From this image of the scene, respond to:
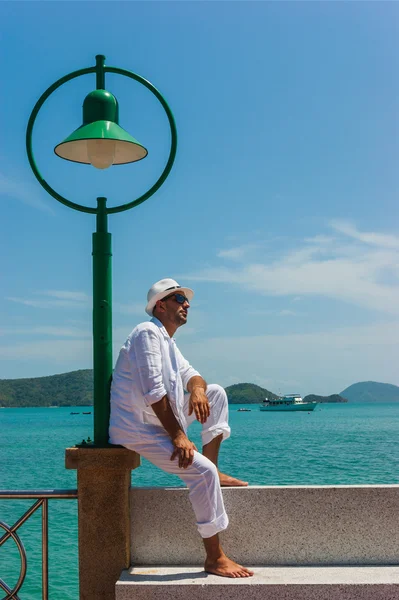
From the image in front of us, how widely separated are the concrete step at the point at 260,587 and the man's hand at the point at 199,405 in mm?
961

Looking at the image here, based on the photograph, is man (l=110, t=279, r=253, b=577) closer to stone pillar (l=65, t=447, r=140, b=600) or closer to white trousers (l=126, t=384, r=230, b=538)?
white trousers (l=126, t=384, r=230, b=538)

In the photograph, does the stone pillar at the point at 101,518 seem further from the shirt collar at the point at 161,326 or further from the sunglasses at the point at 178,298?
the sunglasses at the point at 178,298

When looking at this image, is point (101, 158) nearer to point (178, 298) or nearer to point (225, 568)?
point (178, 298)

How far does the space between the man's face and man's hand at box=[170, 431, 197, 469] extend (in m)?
0.83

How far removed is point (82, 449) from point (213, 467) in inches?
32.2

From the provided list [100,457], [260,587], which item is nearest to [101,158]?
[100,457]

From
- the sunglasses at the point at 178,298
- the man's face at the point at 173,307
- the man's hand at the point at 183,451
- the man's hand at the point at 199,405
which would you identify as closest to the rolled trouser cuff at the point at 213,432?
the man's hand at the point at 199,405

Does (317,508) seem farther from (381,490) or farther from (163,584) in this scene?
(163,584)

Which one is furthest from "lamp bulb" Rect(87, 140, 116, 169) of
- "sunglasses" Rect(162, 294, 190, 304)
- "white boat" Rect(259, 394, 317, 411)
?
"white boat" Rect(259, 394, 317, 411)

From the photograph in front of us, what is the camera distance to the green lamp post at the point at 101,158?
4867 millimetres

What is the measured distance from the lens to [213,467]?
4.54 m

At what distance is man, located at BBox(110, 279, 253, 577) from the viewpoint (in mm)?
4457

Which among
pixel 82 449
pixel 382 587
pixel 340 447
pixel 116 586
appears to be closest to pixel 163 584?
pixel 116 586

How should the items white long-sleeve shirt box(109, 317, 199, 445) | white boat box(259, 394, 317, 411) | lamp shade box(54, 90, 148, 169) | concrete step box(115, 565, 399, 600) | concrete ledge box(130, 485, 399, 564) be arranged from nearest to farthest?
concrete step box(115, 565, 399, 600)
white long-sleeve shirt box(109, 317, 199, 445)
concrete ledge box(130, 485, 399, 564)
lamp shade box(54, 90, 148, 169)
white boat box(259, 394, 317, 411)
